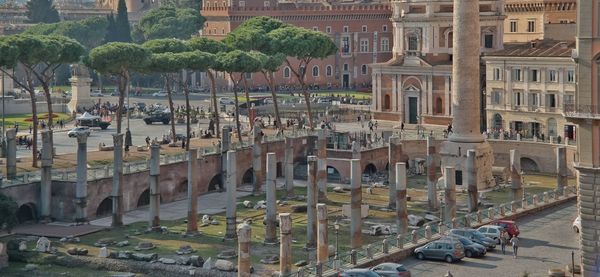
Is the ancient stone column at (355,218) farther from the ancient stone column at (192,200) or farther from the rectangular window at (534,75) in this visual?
the rectangular window at (534,75)

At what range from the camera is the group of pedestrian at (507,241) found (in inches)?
1810

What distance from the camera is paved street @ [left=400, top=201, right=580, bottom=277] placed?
143ft

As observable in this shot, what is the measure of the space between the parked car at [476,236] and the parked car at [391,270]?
6080 mm

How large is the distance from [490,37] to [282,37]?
1398 cm

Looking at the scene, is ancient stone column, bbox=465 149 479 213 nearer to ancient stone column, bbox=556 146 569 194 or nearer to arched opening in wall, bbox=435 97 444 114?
ancient stone column, bbox=556 146 569 194

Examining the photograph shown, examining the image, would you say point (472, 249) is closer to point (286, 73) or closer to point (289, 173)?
point (289, 173)

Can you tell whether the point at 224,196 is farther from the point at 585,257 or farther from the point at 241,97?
the point at 241,97

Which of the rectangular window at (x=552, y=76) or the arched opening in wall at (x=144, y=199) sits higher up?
the rectangular window at (x=552, y=76)

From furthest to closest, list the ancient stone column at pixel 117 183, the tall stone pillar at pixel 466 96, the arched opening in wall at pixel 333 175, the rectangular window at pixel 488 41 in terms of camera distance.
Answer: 1. the rectangular window at pixel 488 41
2. the arched opening in wall at pixel 333 175
3. the tall stone pillar at pixel 466 96
4. the ancient stone column at pixel 117 183

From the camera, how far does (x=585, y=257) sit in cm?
3819

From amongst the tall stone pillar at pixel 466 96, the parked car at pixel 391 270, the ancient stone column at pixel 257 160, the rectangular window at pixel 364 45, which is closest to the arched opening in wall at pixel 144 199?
the ancient stone column at pixel 257 160

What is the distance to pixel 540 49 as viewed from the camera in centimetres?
7525

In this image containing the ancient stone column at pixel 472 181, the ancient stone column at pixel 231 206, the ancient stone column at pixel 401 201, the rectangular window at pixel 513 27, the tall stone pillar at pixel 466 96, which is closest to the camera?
the ancient stone column at pixel 401 201

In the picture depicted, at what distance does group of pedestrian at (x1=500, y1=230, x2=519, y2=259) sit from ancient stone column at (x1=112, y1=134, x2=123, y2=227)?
17251 mm
